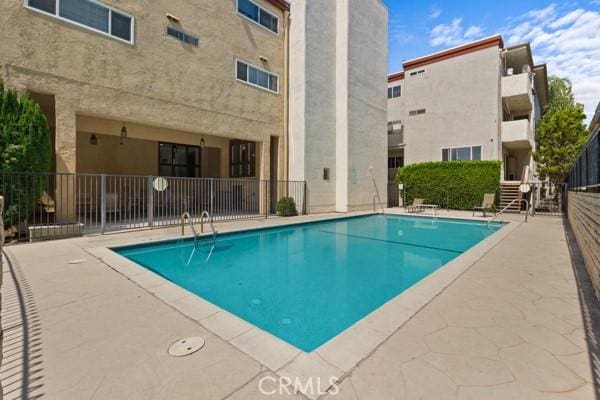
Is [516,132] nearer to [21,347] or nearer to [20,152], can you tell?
[21,347]

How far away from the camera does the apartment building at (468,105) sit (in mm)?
16219

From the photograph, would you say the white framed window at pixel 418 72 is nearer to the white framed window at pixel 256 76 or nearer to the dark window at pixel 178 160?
the white framed window at pixel 256 76

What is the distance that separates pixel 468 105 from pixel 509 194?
585cm

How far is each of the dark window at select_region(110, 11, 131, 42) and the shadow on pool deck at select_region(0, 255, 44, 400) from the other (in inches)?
313

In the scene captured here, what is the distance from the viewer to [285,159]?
1357 cm

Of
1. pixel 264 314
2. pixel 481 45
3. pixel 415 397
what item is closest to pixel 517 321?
pixel 415 397

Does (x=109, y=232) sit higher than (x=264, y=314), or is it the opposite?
(x=109, y=232)

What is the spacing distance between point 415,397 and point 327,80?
14513mm

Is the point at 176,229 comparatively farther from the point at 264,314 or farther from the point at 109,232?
the point at 264,314

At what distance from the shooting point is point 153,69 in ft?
30.5

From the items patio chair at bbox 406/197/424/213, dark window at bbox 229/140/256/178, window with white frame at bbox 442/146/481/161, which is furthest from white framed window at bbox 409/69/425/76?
dark window at bbox 229/140/256/178

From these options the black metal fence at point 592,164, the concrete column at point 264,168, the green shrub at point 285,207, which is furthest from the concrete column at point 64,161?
the black metal fence at point 592,164

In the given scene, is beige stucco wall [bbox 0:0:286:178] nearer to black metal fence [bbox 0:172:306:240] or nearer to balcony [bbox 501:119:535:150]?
black metal fence [bbox 0:172:306:240]

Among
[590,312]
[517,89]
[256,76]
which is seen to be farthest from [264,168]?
[517,89]
